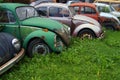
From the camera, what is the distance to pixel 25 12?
33.4ft

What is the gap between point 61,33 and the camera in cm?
966

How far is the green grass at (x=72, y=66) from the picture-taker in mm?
7648

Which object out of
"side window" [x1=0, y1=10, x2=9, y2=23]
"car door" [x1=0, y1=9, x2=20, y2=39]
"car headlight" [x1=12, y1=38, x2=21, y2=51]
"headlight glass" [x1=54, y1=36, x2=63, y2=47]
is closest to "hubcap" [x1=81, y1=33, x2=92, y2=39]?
"headlight glass" [x1=54, y1=36, x2=63, y2=47]

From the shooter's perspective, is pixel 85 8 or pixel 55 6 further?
pixel 85 8

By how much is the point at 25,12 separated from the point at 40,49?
1614mm

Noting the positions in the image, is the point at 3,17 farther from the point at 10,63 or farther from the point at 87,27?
the point at 87,27

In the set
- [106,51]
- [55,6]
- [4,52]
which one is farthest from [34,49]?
[55,6]

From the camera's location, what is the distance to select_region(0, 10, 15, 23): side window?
9.48 m

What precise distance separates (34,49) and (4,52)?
5.74 ft

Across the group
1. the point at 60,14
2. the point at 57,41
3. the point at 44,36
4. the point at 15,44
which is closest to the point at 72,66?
the point at 57,41

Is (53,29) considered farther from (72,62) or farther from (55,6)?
(55,6)

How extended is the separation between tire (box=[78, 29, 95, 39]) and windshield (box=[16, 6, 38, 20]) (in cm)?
245

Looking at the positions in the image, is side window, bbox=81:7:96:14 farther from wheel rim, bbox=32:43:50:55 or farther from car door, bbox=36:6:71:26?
wheel rim, bbox=32:43:50:55

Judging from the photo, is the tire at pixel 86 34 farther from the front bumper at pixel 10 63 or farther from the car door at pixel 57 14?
the front bumper at pixel 10 63
